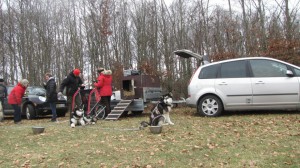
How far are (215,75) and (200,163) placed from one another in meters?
5.51

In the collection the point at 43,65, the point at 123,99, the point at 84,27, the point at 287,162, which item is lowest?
the point at 287,162

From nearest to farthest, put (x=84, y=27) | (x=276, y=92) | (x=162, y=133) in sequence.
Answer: (x=162, y=133) < (x=276, y=92) < (x=84, y=27)

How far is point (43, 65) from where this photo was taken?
29.2 m

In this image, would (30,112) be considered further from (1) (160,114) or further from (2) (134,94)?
(1) (160,114)

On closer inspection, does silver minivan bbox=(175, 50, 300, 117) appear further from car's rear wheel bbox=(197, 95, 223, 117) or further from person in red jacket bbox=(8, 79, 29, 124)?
person in red jacket bbox=(8, 79, 29, 124)

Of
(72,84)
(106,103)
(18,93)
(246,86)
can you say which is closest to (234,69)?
(246,86)

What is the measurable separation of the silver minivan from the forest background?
4220 mm

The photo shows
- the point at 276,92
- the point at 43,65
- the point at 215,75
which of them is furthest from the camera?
the point at 43,65

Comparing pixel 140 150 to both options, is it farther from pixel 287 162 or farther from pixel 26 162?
pixel 287 162

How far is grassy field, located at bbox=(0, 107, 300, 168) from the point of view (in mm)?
5047

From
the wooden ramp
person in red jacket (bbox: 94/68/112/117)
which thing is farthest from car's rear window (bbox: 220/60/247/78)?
person in red jacket (bbox: 94/68/112/117)

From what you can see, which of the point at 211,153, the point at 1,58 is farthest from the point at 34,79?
the point at 211,153

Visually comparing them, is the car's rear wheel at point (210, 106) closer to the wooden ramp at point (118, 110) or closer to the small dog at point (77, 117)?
the wooden ramp at point (118, 110)

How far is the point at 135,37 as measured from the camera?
2422 centimetres
